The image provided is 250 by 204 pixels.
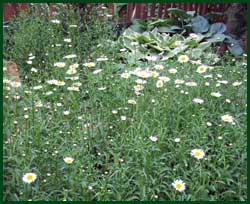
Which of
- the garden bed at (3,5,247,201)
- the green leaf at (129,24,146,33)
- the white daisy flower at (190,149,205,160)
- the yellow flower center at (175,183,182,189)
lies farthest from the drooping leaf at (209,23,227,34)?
the yellow flower center at (175,183,182,189)

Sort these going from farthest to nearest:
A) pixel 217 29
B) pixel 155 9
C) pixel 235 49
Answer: pixel 155 9 < pixel 217 29 < pixel 235 49

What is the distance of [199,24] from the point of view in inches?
277

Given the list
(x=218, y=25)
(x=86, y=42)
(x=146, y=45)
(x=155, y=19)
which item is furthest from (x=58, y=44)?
(x=218, y=25)

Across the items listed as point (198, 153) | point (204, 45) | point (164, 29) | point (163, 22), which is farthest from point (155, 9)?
point (198, 153)

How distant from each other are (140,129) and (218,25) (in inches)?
153

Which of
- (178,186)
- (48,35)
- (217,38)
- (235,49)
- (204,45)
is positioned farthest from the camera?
(235,49)

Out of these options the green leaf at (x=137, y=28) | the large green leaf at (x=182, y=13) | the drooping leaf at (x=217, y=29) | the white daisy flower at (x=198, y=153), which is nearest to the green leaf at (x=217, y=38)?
the drooping leaf at (x=217, y=29)

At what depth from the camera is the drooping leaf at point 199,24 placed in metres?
6.96

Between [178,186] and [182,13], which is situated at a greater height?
[182,13]

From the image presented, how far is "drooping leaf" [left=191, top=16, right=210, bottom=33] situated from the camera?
22.8ft

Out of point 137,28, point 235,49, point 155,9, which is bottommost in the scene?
point 235,49

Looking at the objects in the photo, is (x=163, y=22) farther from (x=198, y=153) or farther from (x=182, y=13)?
(x=198, y=153)

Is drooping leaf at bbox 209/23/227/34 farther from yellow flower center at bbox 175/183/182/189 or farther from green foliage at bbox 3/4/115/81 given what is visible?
yellow flower center at bbox 175/183/182/189

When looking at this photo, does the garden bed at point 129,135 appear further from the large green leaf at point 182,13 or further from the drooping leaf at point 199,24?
the large green leaf at point 182,13
